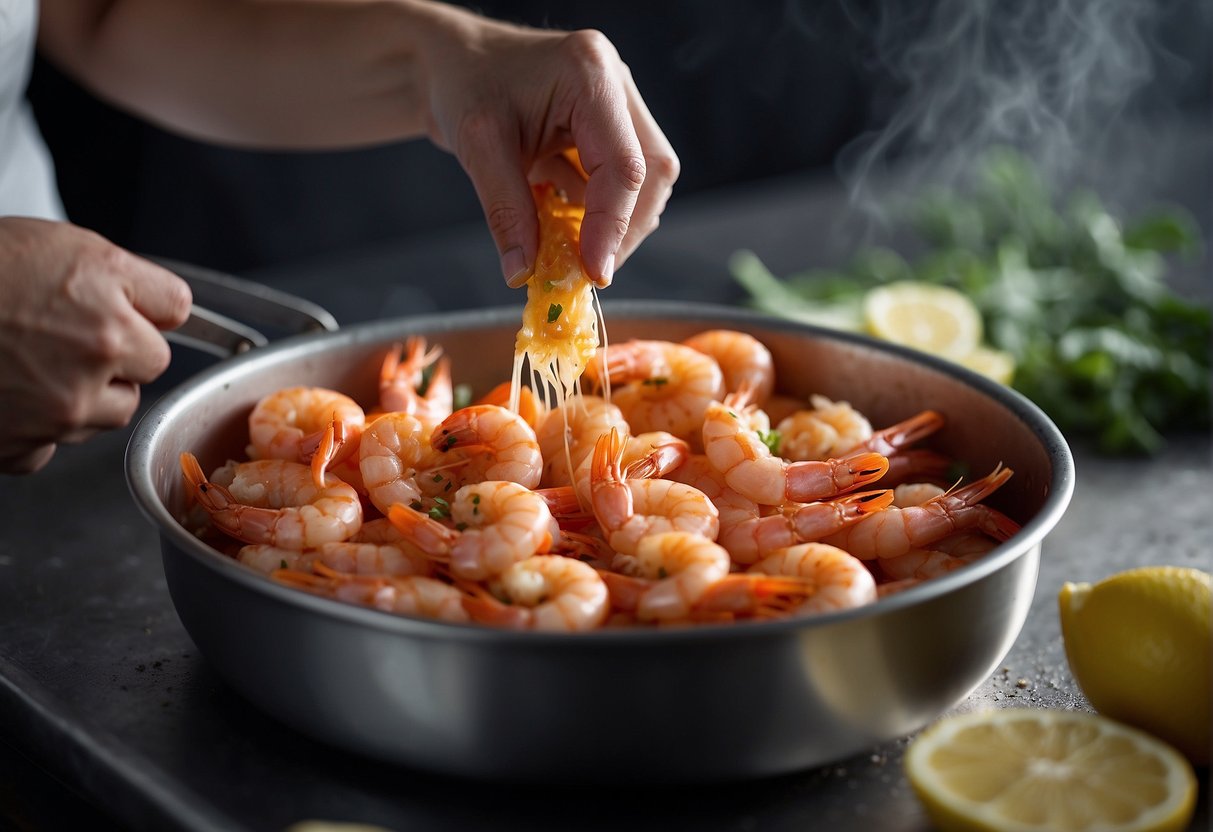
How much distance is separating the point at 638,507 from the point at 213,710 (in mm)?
568

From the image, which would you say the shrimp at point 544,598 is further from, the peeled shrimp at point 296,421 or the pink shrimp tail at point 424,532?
the peeled shrimp at point 296,421

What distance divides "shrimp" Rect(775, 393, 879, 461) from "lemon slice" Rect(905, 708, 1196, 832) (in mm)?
590

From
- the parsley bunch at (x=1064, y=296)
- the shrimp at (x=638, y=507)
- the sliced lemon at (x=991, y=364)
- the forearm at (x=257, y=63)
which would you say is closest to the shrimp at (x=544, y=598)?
the shrimp at (x=638, y=507)

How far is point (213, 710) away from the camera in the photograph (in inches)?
58.0

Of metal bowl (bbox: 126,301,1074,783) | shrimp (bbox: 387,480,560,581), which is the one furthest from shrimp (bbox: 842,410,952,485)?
shrimp (bbox: 387,480,560,581)

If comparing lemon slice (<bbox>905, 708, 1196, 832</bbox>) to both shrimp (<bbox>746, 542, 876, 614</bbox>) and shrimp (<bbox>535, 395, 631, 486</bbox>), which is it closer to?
shrimp (<bbox>746, 542, 876, 614</bbox>)

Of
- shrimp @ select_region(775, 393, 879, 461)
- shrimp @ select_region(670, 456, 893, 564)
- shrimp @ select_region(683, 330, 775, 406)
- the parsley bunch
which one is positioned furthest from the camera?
the parsley bunch

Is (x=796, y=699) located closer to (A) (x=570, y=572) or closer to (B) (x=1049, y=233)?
(A) (x=570, y=572)

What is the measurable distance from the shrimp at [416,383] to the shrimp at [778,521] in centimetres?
46

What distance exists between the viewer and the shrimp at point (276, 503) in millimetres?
1472

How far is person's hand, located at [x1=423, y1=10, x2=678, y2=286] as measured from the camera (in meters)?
1.68

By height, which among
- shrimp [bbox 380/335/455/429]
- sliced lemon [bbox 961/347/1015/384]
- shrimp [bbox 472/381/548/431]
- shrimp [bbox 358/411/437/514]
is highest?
shrimp [bbox 358/411/437/514]

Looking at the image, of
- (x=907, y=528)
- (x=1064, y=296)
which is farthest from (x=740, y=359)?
(x=1064, y=296)

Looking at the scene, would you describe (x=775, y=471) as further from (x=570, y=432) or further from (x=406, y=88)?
(x=406, y=88)
